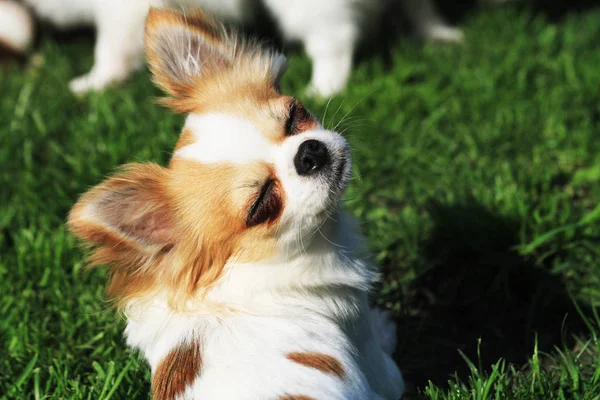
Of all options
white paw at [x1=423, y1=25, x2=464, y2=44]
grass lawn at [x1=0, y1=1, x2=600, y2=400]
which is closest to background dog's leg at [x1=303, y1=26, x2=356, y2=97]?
grass lawn at [x1=0, y1=1, x2=600, y2=400]

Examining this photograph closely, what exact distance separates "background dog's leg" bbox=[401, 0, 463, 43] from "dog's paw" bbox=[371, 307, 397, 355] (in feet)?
7.86

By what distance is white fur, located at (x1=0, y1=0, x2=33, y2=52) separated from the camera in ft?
15.9

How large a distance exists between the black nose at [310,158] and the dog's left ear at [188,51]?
451 mm

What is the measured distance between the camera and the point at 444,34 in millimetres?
4672

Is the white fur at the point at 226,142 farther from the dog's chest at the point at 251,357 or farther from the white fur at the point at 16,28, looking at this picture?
the white fur at the point at 16,28

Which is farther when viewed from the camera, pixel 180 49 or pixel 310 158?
pixel 180 49

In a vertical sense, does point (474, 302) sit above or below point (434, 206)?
below

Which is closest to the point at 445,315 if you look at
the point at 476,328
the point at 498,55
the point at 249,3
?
the point at 476,328

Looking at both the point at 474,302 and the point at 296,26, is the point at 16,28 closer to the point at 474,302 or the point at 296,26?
the point at 296,26

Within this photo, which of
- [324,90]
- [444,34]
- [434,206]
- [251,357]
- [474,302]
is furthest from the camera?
[444,34]

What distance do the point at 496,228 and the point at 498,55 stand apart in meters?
1.63

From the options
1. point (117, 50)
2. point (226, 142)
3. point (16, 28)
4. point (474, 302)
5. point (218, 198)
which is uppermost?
point (226, 142)

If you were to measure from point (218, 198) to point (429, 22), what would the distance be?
3.05 meters

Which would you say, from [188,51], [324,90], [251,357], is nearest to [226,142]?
[188,51]
